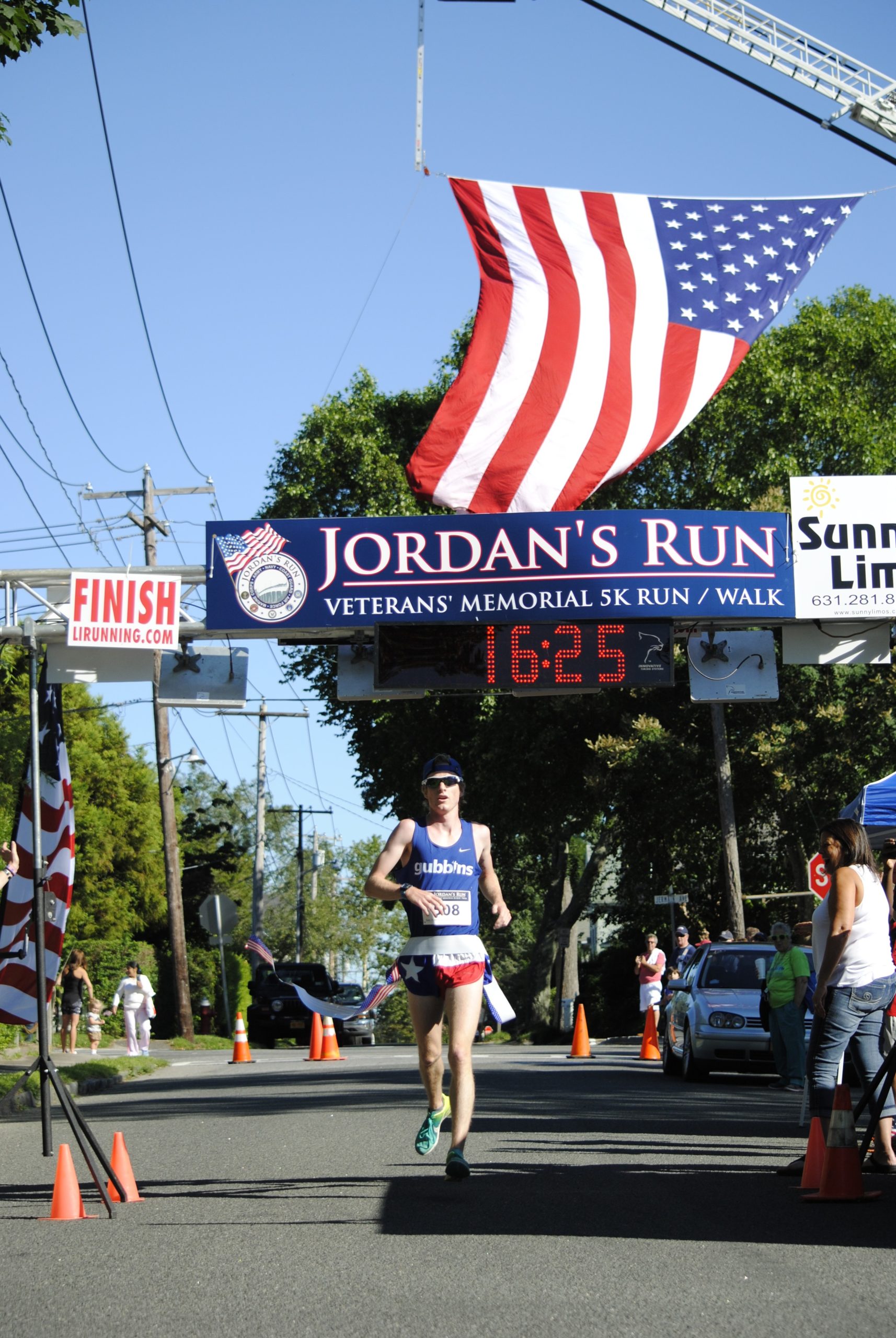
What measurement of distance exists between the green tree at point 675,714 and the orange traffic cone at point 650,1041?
302 inches

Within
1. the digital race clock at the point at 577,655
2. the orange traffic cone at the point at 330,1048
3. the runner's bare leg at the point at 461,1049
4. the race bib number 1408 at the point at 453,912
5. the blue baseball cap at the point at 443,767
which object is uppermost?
the digital race clock at the point at 577,655

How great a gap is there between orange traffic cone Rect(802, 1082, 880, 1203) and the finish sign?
427 inches

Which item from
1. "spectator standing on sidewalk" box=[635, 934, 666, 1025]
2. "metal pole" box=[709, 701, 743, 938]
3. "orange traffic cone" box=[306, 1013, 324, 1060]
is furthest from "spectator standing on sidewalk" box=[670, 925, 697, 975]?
"orange traffic cone" box=[306, 1013, 324, 1060]

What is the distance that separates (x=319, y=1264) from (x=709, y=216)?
13.8 m

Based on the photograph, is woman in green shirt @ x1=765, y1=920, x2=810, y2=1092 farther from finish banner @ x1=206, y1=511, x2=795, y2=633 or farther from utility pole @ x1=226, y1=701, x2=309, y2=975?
utility pole @ x1=226, y1=701, x2=309, y2=975

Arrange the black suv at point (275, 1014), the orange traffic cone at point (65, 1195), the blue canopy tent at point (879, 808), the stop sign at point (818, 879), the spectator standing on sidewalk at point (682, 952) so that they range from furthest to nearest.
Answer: the black suv at point (275, 1014) → the spectator standing on sidewalk at point (682, 952) → the stop sign at point (818, 879) → the blue canopy tent at point (879, 808) → the orange traffic cone at point (65, 1195)

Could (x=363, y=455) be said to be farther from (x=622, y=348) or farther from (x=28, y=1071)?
(x=28, y=1071)

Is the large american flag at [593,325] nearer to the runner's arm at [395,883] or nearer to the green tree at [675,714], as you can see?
the runner's arm at [395,883]

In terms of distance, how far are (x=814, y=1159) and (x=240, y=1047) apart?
1764cm

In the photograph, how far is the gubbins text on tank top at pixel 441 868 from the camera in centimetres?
785

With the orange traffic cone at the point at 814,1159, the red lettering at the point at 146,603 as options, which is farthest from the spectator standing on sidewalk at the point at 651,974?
the orange traffic cone at the point at 814,1159

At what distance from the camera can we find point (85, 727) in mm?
55688

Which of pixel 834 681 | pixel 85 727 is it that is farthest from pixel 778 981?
pixel 85 727

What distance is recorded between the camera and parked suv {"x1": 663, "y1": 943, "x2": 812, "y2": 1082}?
1764 centimetres
